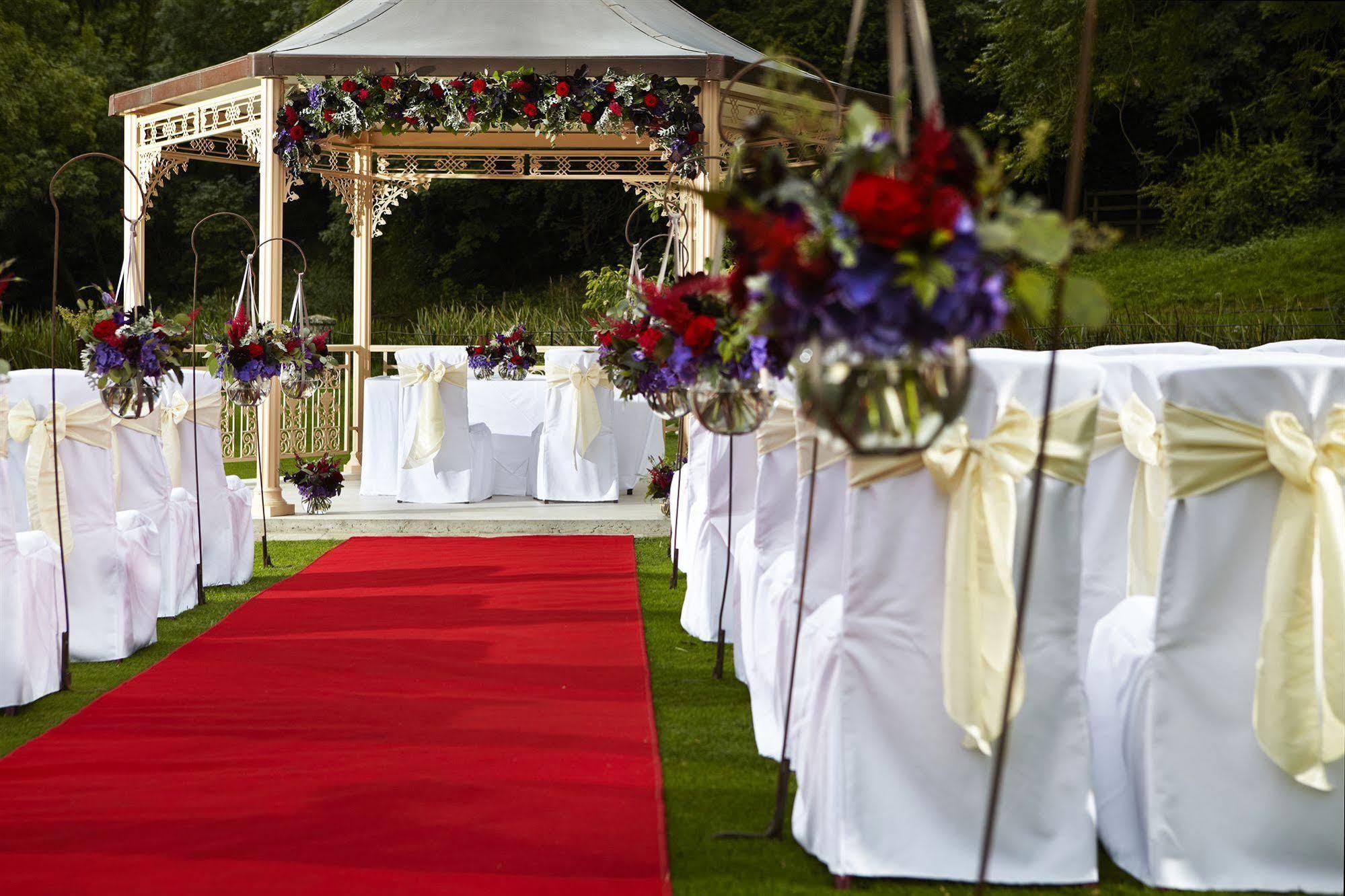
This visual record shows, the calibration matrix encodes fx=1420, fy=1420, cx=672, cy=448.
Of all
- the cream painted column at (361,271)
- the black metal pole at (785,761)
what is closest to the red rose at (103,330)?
the black metal pole at (785,761)

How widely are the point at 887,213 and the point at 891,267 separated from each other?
80 mm

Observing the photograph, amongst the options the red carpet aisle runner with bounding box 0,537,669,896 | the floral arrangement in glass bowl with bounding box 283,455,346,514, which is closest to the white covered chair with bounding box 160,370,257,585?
the red carpet aisle runner with bounding box 0,537,669,896

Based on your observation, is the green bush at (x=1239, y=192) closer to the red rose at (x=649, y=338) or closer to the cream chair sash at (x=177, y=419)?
the cream chair sash at (x=177, y=419)

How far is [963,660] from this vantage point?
3.18 meters

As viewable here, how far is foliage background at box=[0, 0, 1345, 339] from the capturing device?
2358 centimetres

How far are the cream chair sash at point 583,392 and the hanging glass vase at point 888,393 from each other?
8.68 meters

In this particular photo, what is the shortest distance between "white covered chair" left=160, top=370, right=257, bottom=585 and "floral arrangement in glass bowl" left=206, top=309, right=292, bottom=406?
243mm

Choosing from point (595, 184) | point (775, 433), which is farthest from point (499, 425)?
point (595, 184)

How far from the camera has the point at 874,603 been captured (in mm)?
3275

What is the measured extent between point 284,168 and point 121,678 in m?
5.91

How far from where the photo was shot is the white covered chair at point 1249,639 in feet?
10.3

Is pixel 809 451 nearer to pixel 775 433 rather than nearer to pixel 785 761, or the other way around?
pixel 785 761

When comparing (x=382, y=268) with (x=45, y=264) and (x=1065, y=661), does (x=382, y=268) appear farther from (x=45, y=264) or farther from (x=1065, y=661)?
(x=1065, y=661)

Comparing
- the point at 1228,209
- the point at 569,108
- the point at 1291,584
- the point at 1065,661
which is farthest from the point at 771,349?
the point at 1228,209
